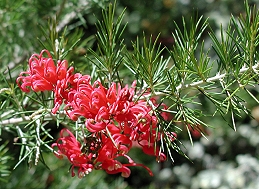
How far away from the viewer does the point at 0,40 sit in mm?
1158

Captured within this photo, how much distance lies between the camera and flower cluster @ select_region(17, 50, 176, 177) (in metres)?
0.56

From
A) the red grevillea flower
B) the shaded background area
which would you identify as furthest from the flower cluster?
the shaded background area

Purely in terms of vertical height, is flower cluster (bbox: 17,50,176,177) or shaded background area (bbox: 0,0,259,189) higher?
flower cluster (bbox: 17,50,176,177)

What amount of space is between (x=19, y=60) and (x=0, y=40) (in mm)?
92

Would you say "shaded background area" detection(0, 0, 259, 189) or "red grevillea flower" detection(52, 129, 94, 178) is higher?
"red grevillea flower" detection(52, 129, 94, 178)

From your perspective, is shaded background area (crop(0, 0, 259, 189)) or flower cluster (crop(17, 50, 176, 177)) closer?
flower cluster (crop(17, 50, 176, 177))

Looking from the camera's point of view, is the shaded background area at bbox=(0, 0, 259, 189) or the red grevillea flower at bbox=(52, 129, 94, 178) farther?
the shaded background area at bbox=(0, 0, 259, 189)

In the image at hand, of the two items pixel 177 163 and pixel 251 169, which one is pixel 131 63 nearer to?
pixel 251 169

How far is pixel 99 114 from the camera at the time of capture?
543 mm

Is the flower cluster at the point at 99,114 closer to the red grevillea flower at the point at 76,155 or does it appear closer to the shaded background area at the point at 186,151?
the red grevillea flower at the point at 76,155

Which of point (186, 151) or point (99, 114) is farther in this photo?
point (186, 151)

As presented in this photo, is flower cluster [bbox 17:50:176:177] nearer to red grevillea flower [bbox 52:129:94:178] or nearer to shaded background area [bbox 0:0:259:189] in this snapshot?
red grevillea flower [bbox 52:129:94:178]

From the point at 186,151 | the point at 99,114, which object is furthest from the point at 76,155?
the point at 186,151

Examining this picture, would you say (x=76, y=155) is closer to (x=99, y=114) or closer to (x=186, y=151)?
(x=99, y=114)
